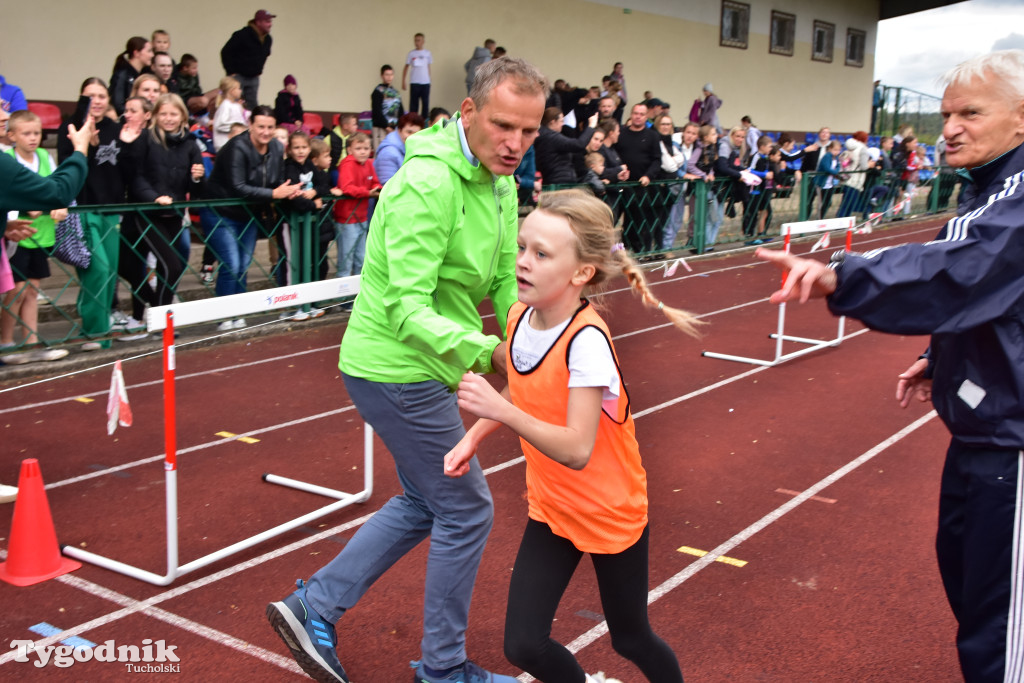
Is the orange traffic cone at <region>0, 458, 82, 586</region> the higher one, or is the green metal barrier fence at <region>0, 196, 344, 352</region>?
the green metal barrier fence at <region>0, 196, 344, 352</region>

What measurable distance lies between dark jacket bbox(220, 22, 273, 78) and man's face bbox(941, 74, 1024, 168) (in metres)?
13.0

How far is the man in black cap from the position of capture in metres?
13.9

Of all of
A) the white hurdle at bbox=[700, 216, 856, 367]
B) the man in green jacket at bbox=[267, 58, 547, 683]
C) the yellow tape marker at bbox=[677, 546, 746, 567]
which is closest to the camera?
the man in green jacket at bbox=[267, 58, 547, 683]

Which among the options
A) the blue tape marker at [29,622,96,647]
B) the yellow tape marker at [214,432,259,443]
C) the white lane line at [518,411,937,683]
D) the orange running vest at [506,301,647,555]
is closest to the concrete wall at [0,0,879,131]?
the yellow tape marker at [214,432,259,443]

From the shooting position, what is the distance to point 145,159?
29.4ft

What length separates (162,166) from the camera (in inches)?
355

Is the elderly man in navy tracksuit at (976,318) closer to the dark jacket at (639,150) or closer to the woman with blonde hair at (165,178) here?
the woman with blonde hair at (165,178)

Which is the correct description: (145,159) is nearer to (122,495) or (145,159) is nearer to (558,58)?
(122,495)

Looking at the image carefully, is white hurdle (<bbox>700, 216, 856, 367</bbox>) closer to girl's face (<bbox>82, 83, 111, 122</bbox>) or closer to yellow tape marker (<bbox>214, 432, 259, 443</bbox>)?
yellow tape marker (<bbox>214, 432, 259, 443</bbox>)

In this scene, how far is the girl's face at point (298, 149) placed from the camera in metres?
10.1

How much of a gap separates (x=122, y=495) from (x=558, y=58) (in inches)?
734

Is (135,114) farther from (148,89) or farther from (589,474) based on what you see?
(589,474)

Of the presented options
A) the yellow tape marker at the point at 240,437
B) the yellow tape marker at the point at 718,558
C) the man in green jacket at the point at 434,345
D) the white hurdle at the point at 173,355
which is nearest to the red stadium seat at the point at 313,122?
the yellow tape marker at the point at 240,437

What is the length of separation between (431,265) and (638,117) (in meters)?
12.6
